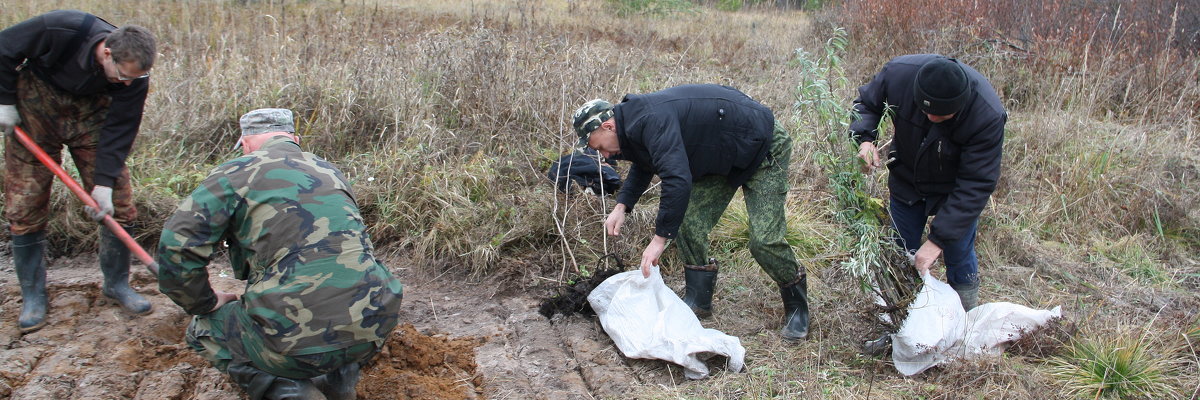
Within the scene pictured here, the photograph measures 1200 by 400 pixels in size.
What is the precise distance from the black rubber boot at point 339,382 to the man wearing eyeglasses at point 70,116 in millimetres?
1461

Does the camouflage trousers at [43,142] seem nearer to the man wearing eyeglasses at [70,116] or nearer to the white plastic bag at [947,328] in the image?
the man wearing eyeglasses at [70,116]

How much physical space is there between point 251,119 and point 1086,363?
370 centimetres

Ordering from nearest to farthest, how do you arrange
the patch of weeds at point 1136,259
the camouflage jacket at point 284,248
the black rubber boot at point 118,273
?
1. the camouflage jacket at point 284,248
2. the black rubber boot at point 118,273
3. the patch of weeds at point 1136,259

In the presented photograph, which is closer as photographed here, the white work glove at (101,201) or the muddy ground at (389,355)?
the muddy ground at (389,355)

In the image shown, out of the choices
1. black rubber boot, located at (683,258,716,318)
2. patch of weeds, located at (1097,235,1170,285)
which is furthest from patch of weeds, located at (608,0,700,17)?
black rubber boot, located at (683,258,716,318)

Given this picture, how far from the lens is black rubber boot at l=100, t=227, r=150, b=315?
12.7ft

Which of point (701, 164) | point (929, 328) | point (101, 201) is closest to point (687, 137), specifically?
point (701, 164)

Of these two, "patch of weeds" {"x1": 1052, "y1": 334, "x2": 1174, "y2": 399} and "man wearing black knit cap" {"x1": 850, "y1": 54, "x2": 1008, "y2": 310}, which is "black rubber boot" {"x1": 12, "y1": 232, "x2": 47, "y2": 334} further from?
"patch of weeds" {"x1": 1052, "y1": 334, "x2": 1174, "y2": 399}

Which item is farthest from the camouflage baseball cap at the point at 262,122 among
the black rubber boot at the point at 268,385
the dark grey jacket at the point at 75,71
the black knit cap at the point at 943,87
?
the black knit cap at the point at 943,87

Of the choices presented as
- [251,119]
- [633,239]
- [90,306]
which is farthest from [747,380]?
[90,306]

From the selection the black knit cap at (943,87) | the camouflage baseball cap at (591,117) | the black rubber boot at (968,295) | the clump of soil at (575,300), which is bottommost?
the clump of soil at (575,300)

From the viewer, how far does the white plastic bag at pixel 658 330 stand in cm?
340

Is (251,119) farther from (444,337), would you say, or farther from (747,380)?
(747,380)

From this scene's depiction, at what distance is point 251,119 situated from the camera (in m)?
2.85
